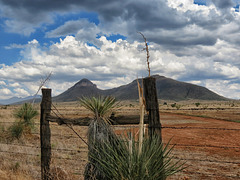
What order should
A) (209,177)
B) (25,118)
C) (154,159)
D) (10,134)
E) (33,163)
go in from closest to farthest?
(154,159) < (209,177) < (33,163) < (10,134) < (25,118)

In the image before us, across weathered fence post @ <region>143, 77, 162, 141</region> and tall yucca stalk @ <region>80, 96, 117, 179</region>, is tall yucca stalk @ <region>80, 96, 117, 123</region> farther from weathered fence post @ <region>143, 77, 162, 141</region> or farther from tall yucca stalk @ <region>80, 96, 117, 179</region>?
weathered fence post @ <region>143, 77, 162, 141</region>

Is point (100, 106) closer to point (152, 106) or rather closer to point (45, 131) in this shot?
point (152, 106)

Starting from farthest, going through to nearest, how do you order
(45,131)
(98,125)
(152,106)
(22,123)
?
(22,123) → (45,131) → (98,125) → (152,106)

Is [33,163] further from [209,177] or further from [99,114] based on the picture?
[209,177]

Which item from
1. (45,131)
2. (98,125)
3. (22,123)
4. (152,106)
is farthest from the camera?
(22,123)

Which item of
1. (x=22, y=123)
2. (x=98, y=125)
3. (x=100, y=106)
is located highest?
(x=100, y=106)

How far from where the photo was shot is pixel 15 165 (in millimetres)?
6957

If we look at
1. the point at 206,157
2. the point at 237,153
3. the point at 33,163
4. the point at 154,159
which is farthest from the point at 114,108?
the point at 237,153

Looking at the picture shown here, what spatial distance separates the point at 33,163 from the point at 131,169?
587 cm

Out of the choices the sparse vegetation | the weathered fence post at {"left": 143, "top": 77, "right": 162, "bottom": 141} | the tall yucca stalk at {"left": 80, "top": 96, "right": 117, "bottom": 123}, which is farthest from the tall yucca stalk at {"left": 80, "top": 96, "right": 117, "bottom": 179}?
the sparse vegetation

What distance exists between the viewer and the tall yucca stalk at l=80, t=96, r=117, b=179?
4.63 metres

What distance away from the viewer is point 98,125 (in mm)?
4746

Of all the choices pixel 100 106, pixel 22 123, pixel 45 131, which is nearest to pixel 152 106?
pixel 100 106

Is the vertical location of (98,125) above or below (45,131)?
above
